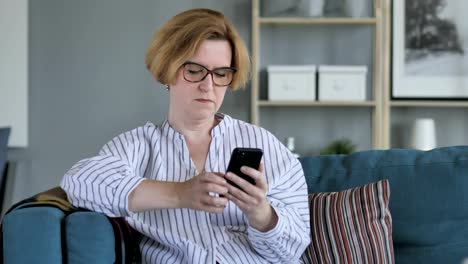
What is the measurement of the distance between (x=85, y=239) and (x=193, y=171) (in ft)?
1.03

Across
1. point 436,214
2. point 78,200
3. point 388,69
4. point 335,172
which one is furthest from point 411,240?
point 388,69

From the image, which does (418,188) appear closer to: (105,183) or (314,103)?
(105,183)

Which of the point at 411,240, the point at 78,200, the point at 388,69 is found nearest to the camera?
the point at 78,200

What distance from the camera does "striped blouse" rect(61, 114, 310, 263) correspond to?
1.64 m

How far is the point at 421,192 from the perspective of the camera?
6.52ft

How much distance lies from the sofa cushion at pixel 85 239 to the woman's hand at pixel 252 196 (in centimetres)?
28

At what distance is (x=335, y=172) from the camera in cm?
207

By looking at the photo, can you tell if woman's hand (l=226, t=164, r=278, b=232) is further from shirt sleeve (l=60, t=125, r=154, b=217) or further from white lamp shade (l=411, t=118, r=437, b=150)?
white lamp shade (l=411, t=118, r=437, b=150)

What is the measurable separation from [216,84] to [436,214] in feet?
2.24

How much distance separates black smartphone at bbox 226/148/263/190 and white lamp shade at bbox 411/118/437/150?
2381 mm

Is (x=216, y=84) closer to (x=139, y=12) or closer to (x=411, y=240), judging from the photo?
(x=411, y=240)

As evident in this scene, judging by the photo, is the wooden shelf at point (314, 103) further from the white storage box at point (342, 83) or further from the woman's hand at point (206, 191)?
the woman's hand at point (206, 191)

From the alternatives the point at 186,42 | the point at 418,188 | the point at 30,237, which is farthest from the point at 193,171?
the point at 418,188

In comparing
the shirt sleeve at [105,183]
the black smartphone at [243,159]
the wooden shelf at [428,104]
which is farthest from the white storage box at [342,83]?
the black smartphone at [243,159]
